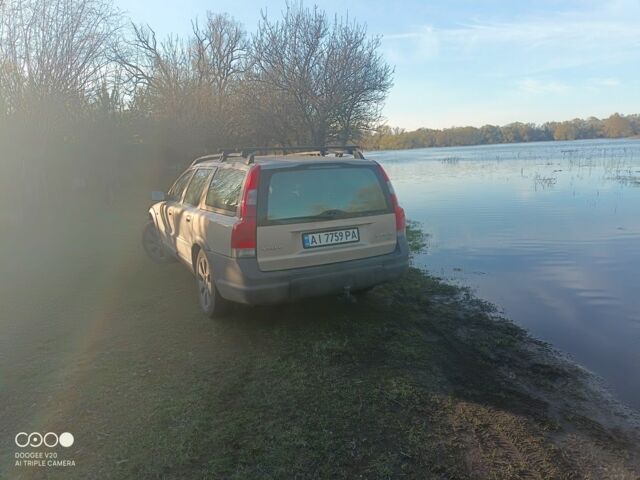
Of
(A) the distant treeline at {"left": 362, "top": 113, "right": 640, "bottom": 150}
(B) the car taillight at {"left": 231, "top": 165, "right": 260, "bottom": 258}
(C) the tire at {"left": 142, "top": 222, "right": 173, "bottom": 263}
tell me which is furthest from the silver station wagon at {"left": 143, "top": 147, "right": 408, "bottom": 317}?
(A) the distant treeline at {"left": 362, "top": 113, "right": 640, "bottom": 150}

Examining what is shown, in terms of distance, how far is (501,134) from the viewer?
117 meters

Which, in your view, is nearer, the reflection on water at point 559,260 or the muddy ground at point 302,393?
the muddy ground at point 302,393

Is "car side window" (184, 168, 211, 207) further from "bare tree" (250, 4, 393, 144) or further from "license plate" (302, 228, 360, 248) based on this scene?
"bare tree" (250, 4, 393, 144)

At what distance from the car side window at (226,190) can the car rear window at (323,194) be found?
40 centimetres

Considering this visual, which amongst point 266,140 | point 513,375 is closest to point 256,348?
point 513,375

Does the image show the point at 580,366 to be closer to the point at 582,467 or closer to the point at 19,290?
the point at 582,467

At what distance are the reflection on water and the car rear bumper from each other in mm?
2034

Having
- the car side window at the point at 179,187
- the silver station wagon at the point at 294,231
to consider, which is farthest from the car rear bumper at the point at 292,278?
the car side window at the point at 179,187

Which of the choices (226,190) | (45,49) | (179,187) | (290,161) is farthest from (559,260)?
(45,49)

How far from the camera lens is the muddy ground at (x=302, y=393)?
294 cm

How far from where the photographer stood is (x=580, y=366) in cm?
463

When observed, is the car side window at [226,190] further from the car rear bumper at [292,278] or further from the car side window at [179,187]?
the car side window at [179,187]

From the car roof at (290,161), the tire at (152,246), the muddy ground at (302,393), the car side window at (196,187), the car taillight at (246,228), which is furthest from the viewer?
the tire at (152,246)

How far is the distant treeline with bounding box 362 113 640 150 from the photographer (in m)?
105
